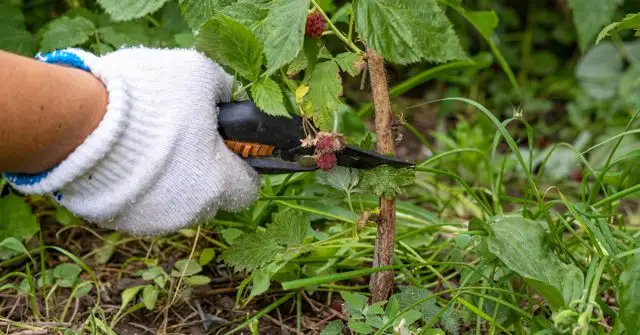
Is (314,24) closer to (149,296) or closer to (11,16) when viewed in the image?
(149,296)

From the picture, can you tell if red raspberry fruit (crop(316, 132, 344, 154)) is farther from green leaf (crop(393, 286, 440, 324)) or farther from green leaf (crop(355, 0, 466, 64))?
green leaf (crop(393, 286, 440, 324))

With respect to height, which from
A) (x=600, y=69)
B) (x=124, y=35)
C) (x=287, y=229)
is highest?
(x=124, y=35)

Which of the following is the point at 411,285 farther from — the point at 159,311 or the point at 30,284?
the point at 30,284

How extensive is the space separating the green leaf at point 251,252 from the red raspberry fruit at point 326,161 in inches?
6.6

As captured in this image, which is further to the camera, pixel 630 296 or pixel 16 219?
pixel 16 219

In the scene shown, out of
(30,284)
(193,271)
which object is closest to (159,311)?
(193,271)

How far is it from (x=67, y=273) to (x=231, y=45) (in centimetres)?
54

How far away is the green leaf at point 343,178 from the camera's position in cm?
113

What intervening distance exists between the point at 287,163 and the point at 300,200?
296 mm

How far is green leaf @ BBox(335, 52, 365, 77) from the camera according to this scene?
106 cm

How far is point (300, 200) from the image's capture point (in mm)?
1372

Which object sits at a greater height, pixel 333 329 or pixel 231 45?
pixel 231 45

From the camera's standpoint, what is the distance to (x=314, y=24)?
41.5 inches

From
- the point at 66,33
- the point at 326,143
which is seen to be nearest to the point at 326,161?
the point at 326,143
